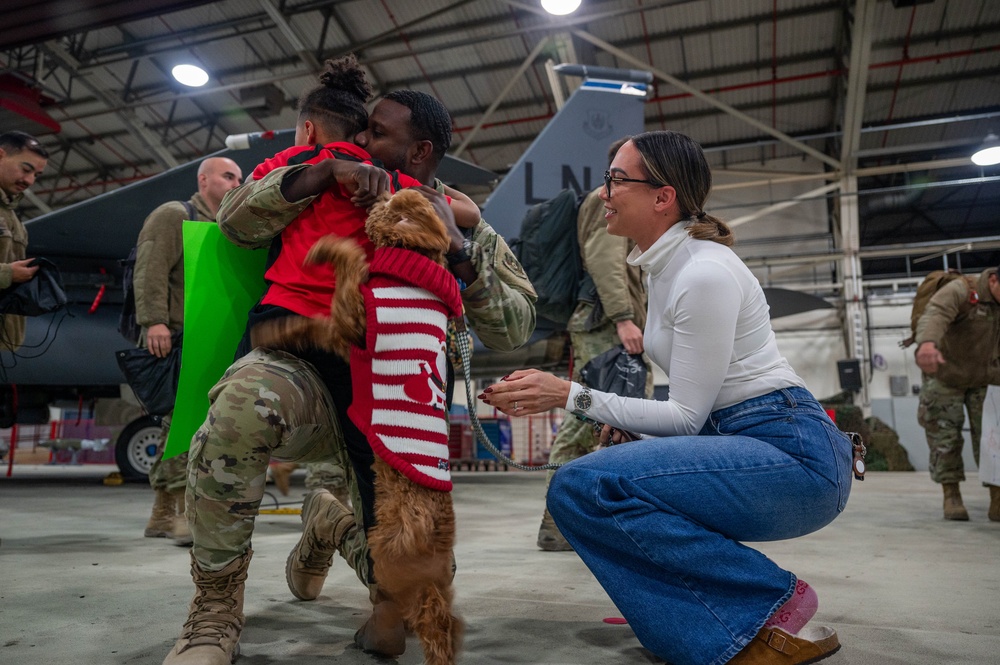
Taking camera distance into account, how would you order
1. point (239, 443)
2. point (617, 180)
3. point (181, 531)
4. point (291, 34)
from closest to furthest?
point (239, 443), point (617, 180), point (181, 531), point (291, 34)

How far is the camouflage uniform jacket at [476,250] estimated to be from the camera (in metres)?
1.44

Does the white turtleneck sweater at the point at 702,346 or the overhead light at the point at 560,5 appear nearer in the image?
the white turtleneck sweater at the point at 702,346

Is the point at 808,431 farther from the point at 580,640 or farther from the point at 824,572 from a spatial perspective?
the point at 824,572

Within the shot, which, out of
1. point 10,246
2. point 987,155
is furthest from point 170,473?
point 987,155

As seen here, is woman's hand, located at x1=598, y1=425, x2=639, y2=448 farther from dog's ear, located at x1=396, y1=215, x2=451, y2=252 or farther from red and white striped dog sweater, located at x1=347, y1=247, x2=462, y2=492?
dog's ear, located at x1=396, y1=215, x2=451, y2=252

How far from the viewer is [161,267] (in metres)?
3.05

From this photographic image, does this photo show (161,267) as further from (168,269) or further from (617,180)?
(617,180)

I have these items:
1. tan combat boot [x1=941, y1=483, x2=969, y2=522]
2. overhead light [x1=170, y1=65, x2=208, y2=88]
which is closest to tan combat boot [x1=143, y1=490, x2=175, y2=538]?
tan combat boot [x1=941, y1=483, x2=969, y2=522]

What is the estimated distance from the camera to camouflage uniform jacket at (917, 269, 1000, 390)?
3998mm

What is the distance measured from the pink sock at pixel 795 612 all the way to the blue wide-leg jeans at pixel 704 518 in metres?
0.02

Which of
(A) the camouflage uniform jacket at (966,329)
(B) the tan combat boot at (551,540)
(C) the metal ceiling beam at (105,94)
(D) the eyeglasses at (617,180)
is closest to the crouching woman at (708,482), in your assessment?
(D) the eyeglasses at (617,180)

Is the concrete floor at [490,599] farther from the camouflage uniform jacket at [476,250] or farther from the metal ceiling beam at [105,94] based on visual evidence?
the metal ceiling beam at [105,94]

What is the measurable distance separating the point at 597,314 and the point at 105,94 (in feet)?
41.8

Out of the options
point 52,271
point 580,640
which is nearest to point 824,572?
point 580,640
